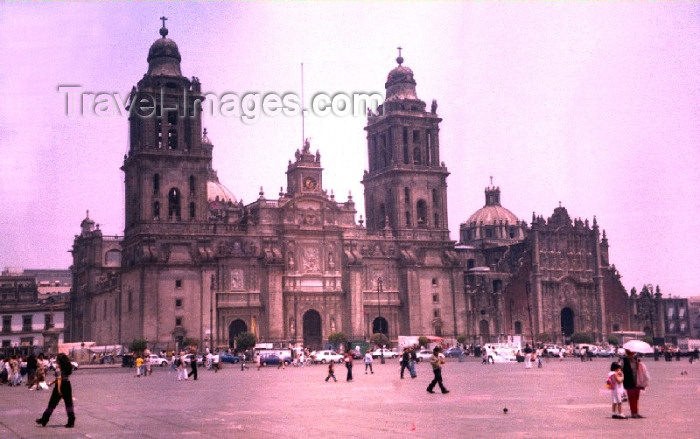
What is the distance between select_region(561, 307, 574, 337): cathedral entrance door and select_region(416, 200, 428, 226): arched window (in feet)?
62.9

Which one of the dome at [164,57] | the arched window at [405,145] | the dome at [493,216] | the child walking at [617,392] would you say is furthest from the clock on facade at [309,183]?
the child walking at [617,392]

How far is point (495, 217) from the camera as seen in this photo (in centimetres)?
12250

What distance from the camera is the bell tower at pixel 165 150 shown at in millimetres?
81875

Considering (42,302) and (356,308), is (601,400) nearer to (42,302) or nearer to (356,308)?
(356,308)

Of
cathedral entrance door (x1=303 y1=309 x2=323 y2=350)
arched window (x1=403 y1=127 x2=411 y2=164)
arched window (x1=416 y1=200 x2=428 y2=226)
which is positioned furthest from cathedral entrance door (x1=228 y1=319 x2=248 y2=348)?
arched window (x1=403 y1=127 x2=411 y2=164)

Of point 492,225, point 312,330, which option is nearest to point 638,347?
point 312,330

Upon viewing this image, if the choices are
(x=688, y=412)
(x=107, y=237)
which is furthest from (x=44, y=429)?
(x=107, y=237)

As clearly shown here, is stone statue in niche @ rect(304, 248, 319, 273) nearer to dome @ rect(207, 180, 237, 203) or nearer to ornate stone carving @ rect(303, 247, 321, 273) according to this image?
ornate stone carving @ rect(303, 247, 321, 273)

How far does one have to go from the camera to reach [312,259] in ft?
285

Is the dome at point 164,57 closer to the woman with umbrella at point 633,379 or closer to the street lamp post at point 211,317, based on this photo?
the street lamp post at point 211,317

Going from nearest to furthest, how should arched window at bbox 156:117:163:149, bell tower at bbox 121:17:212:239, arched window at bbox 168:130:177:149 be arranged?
bell tower at bbox 121:17:212:239, arched window at bbox 156:117:163:149, arched window at bbox 168:130:177:149

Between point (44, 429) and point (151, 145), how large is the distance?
6597cm

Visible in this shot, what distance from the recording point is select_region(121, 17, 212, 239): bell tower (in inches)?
3223

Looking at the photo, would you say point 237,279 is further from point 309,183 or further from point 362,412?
point 362,412
